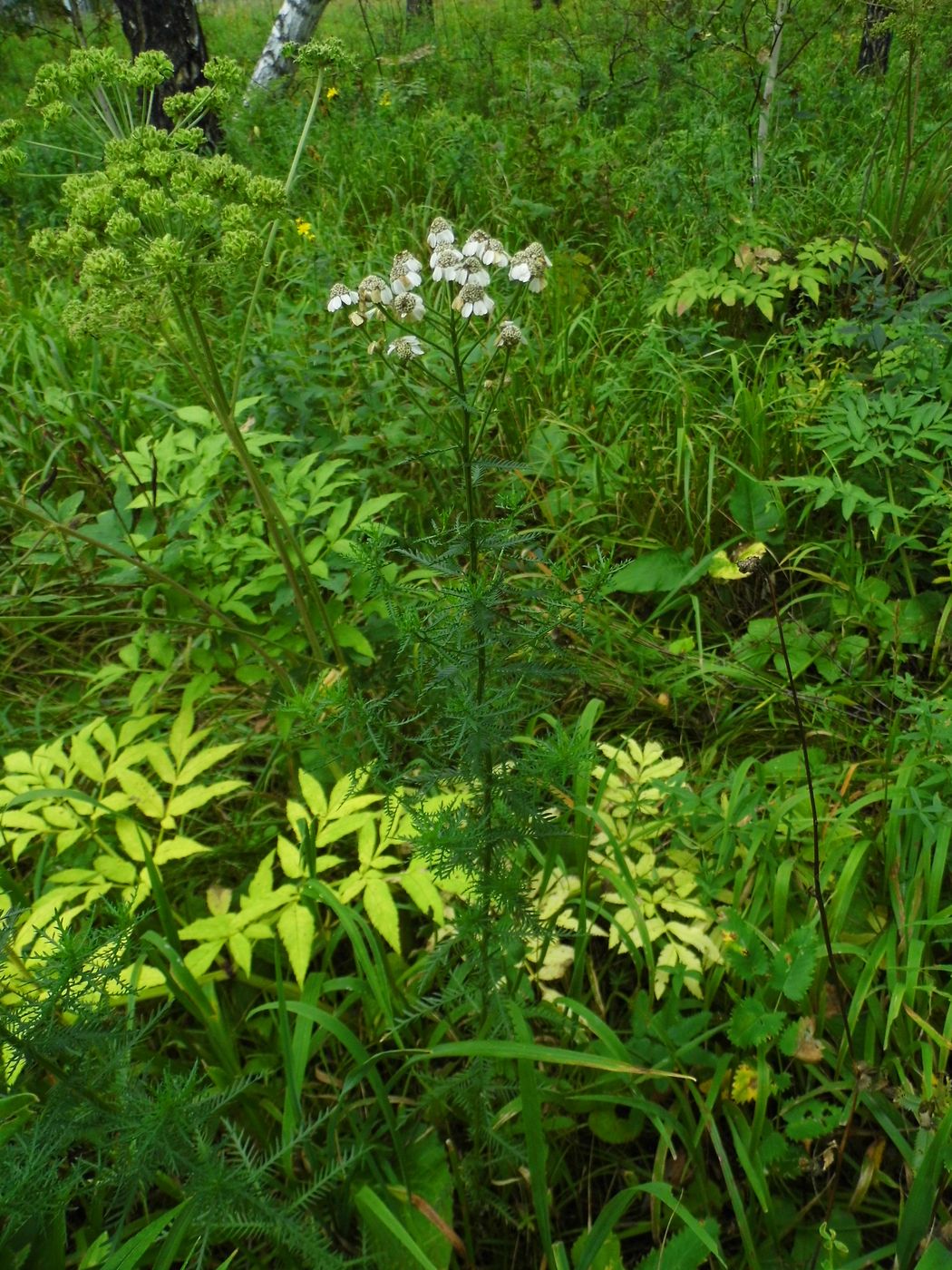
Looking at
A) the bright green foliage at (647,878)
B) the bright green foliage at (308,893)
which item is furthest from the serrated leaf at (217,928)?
the bright green foliage at (647,878)

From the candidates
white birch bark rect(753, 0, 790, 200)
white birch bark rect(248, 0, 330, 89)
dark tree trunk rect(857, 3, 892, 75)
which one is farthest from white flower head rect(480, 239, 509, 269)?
white birch bark rect(248, 0, 330, 89)

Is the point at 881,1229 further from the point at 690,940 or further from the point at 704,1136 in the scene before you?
the point at 690,940

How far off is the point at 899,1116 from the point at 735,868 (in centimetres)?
51

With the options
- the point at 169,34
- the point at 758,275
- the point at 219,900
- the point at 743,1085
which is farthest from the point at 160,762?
the point at 169,34

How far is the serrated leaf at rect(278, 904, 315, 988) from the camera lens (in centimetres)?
130

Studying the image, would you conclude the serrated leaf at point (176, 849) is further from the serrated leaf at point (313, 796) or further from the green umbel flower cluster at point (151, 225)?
the green umbel flower cluster at point (151, 225)

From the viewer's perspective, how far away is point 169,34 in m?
4.68

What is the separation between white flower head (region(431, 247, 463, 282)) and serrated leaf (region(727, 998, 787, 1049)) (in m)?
1.19

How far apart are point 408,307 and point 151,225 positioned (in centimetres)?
77

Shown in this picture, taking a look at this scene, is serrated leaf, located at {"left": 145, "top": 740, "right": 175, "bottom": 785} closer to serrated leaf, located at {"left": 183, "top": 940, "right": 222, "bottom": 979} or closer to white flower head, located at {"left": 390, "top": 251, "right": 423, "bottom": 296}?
serrated leaf, located at {"left": 183, "top": 940, "right": 222, "bottom": 979}

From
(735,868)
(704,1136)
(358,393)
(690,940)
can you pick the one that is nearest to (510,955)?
(690,940)

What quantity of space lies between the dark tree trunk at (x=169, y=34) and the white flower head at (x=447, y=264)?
4423 millimetres

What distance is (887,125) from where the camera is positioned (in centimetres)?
390

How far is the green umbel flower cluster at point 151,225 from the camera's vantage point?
143 cm
